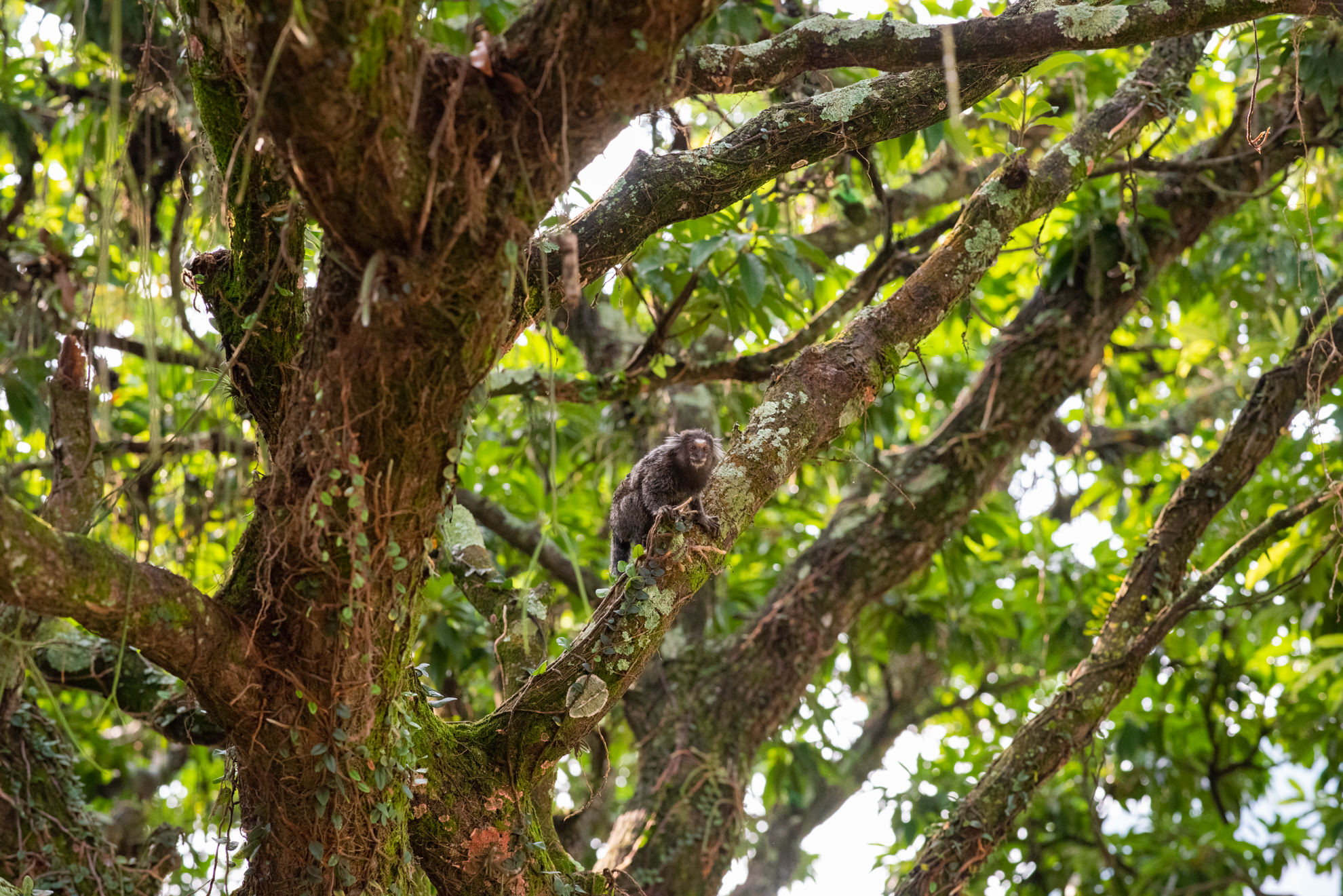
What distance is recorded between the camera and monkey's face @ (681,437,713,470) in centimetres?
485

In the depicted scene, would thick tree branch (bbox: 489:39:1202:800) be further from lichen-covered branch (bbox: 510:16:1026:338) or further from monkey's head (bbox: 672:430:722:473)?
monkey's head (bbox: 672:430:722:473)

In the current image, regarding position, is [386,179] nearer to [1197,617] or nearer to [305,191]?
[305,191]

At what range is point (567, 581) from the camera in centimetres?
527

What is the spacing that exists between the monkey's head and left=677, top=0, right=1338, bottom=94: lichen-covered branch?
83.4 inches

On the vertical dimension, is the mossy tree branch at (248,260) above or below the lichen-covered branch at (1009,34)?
below

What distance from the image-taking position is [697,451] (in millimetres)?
4875

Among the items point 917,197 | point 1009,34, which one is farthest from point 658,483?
point 917,197

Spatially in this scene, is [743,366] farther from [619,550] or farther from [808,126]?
[808,126]

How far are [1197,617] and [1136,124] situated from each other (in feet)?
11.2

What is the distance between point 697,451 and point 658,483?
324 millimetres

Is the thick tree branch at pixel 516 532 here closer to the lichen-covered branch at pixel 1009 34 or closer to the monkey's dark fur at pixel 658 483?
the monkey's dark fur at pixel 658 483

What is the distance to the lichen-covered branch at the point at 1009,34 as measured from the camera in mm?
2715

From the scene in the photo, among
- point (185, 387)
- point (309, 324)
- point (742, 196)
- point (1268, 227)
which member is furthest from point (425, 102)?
point (1268, 227)

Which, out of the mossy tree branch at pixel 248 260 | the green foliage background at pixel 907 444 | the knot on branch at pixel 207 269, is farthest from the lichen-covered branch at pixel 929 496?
the knot on branch at pixel 207 269
